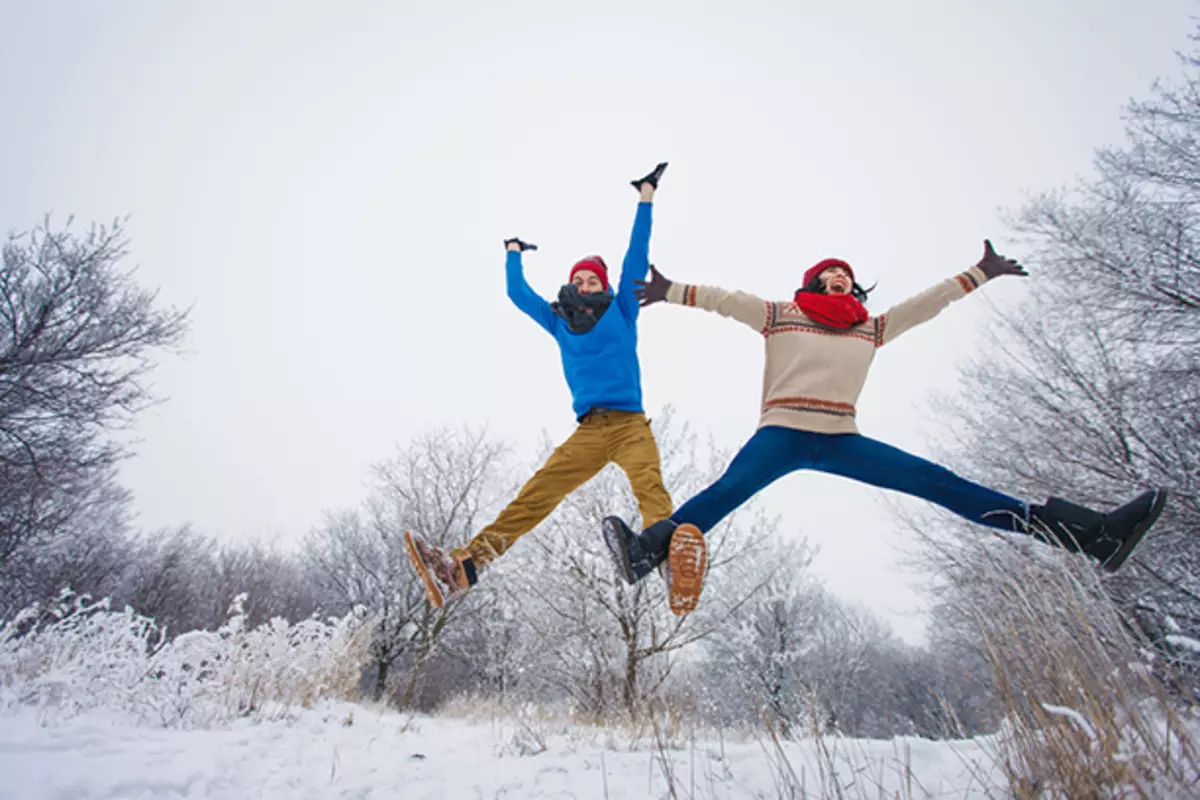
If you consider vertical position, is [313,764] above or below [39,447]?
below

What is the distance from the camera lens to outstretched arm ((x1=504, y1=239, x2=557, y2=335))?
3.46 m

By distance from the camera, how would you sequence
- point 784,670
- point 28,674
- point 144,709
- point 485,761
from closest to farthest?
point 485,761, point 144,709, point 28,674, point 784,670

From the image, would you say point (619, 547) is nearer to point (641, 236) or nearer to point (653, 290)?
point (653, 290)

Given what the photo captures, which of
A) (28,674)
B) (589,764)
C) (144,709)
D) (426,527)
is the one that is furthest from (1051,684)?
(426,527)

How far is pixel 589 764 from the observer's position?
2150 mm

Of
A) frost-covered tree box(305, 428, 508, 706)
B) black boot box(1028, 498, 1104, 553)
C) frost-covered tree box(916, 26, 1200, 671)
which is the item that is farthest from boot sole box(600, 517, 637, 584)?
frost-covered tree box(305, 428, 508, 706)

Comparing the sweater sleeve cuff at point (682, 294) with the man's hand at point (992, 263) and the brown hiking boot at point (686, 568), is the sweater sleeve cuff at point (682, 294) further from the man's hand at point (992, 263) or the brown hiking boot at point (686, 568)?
the man's hand at point (992, 263)

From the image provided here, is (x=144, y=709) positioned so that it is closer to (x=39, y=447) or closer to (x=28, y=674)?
(x=28, y=674)

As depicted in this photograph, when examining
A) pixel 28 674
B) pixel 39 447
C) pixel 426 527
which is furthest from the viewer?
pixel 426 527

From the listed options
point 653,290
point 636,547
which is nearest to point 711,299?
point 653,290

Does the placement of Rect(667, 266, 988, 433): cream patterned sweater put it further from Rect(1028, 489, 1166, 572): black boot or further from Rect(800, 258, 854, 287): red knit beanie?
Rect(1028, 489, 1166, 572): black boot

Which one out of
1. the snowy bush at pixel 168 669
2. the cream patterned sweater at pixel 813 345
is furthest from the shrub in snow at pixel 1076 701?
the snowy bush at pixel 168 669

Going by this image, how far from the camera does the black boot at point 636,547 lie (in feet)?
6.97

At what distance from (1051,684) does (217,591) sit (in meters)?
25.8
